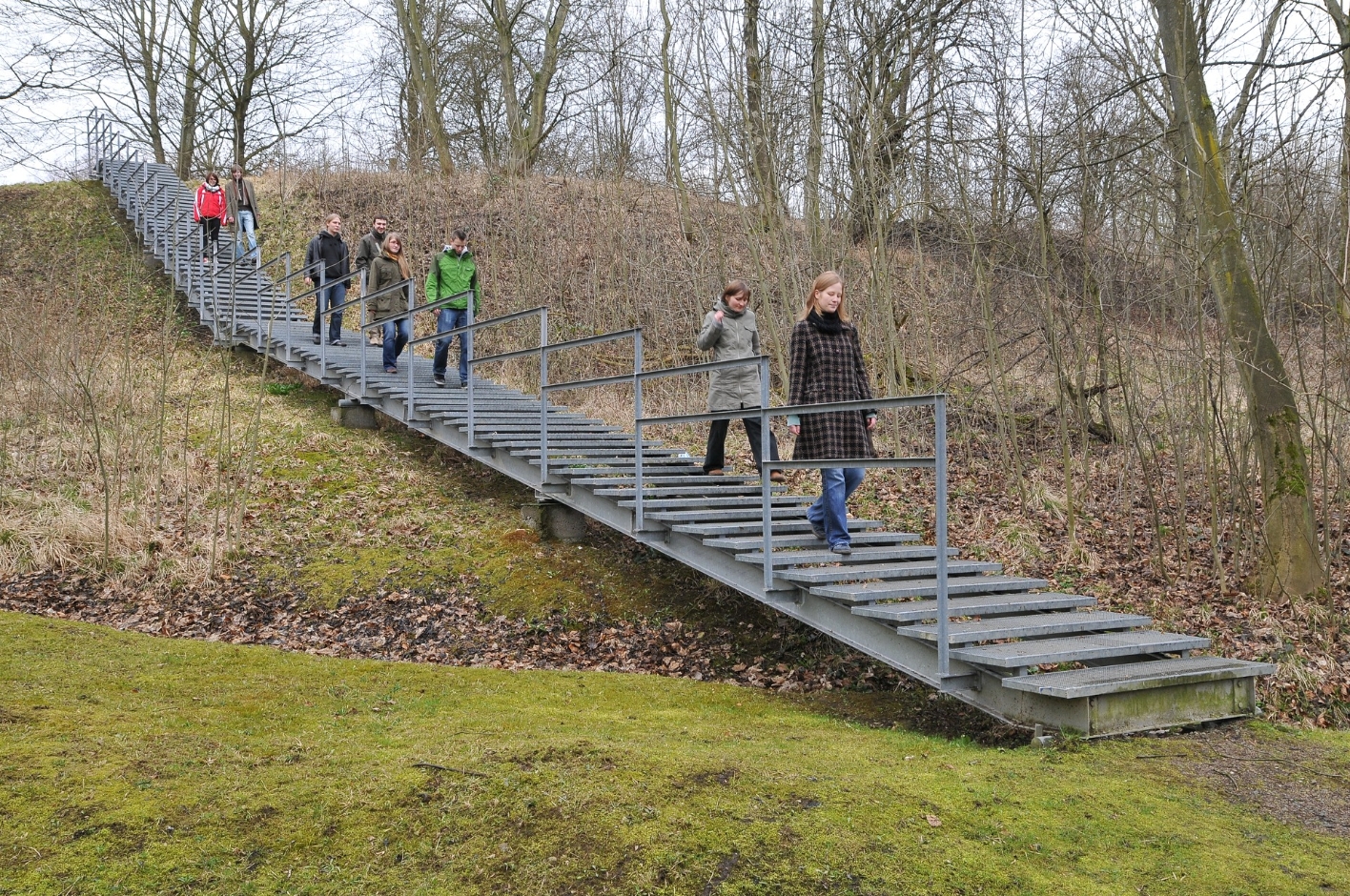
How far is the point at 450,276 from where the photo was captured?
1221 cm

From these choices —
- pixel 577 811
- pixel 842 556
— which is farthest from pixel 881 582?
pixel 577 811

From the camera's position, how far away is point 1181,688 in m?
5.73

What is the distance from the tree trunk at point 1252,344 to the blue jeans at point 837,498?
356 centimetres

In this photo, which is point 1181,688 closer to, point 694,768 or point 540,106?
point 694,768

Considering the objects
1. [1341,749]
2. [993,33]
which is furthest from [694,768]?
[993,33]

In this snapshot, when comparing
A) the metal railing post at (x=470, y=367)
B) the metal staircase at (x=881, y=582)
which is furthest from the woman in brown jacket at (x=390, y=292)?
the metal staircase at (x=881, y=582)

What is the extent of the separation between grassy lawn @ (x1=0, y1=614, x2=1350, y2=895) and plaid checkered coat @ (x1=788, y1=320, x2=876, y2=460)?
2001 mm

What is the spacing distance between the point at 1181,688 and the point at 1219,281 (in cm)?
424

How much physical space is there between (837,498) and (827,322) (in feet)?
3.89

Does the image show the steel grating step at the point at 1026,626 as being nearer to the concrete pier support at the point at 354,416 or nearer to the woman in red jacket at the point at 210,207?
the concrete pier support at the point at 354,416

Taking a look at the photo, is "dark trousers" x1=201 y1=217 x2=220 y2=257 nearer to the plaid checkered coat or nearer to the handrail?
the handrail

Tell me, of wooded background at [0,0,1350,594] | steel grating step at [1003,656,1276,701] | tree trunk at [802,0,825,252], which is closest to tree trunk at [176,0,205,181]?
wooded background at [0,0,1350,594]

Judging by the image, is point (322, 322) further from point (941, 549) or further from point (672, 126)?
point (941, 549)

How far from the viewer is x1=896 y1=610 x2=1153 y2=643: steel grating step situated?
19.4 ft
